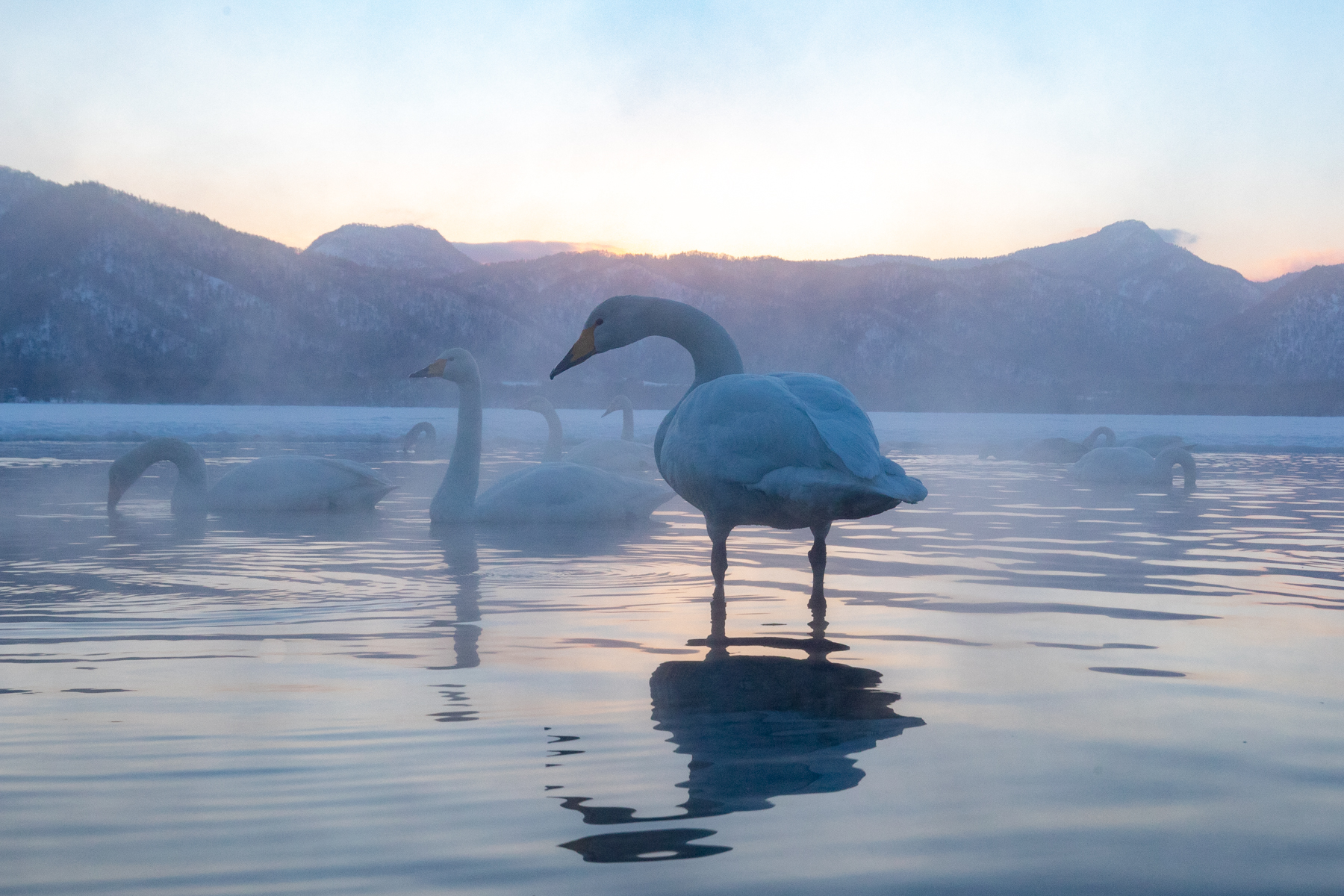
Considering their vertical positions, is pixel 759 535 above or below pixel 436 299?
below

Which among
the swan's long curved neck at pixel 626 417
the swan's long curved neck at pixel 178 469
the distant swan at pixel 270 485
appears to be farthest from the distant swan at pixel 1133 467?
the swan's long curved neck at pixel 178 469

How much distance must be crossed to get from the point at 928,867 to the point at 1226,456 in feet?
75.4

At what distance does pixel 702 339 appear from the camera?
679 centimetres

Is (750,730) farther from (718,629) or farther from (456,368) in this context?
(456,368)

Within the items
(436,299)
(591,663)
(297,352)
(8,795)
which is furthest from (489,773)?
(436,299)

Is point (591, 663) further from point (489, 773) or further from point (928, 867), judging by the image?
point (928, 867)

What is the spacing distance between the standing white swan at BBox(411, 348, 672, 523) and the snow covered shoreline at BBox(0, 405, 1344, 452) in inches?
483

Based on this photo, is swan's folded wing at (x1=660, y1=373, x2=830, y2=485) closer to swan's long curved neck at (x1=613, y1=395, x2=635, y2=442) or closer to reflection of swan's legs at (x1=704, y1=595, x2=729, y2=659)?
reflection of swan's legs at (x1=704, y1=595, x2=729, y2=659)

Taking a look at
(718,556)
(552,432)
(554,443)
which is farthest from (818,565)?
(552,432)

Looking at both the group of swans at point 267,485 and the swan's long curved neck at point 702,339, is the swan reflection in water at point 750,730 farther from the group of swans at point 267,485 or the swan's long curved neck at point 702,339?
the group of swans at point 267,485

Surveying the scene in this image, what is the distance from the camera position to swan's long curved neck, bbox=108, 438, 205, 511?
10.5 meters

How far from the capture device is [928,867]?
8.10ft

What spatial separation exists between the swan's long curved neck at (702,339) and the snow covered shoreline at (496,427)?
606 inches

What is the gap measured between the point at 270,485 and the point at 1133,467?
10.4 meters
